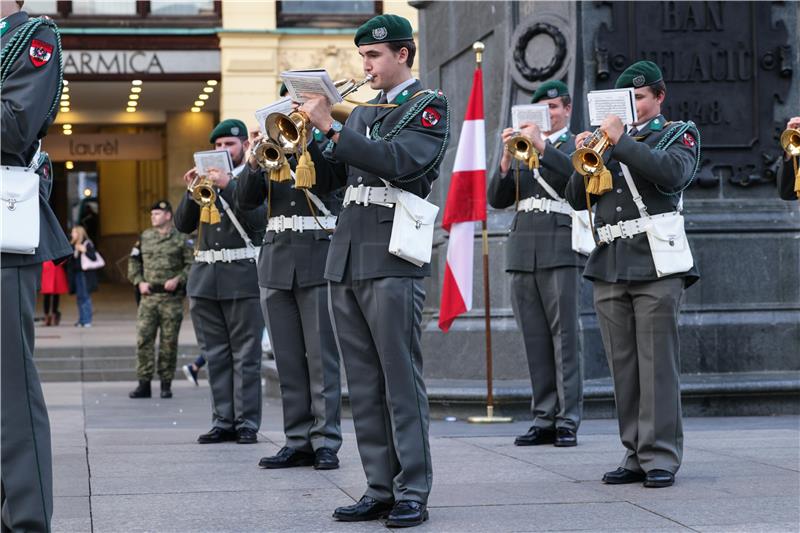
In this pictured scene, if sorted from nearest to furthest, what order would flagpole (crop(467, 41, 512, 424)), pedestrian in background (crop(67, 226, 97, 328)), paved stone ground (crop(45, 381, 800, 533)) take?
paved stone ground (crop(45, 381, 800, 533)) < flagpole (crop(467, 41, 512, 424)) < pedestrian in background (crop(67, 226, 97, 328))

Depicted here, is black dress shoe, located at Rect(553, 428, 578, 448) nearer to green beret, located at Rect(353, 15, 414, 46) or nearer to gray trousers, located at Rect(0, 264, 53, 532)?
green beret, located at Rect(353, 15, 414, 46)

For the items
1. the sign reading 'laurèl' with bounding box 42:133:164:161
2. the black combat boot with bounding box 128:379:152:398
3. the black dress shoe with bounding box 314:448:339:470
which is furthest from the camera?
the sign reading 'laurèl' with bounding box 42:133:164:161

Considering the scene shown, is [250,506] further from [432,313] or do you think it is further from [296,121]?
[432,313]

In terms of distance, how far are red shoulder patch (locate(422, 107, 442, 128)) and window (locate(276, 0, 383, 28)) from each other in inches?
927

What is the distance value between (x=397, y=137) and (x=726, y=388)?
17.4ft

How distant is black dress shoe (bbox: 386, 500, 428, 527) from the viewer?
225 inches

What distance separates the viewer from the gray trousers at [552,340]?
8.97 metres

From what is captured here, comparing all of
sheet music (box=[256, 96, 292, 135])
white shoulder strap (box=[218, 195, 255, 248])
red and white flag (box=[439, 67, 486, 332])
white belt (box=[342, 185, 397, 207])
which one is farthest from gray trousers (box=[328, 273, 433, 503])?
red and white flag (box=[439, 67, 486, 332])

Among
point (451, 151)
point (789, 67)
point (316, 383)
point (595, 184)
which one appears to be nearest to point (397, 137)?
point (595, 184)

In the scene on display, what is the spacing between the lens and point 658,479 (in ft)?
22.4

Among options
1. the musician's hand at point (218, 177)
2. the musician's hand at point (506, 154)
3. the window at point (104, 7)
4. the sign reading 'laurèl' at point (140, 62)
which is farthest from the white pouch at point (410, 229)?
the window at point (104, 7)

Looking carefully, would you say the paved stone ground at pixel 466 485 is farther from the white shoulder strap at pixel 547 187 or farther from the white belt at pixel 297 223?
the white shoulder strap at pixel 547 187

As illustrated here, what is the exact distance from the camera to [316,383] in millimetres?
8094

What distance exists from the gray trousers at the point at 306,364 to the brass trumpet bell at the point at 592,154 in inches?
77.2
